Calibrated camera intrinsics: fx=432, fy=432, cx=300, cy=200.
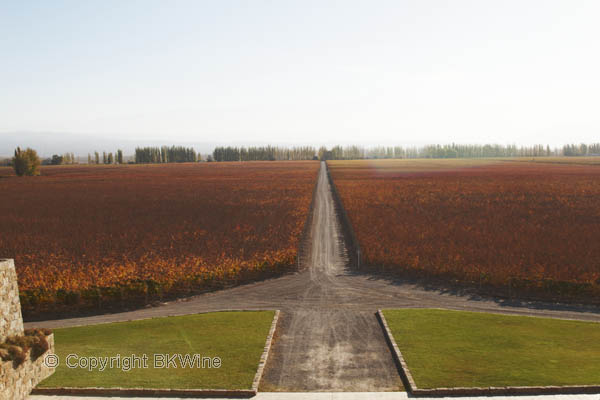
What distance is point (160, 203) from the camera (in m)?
73.9

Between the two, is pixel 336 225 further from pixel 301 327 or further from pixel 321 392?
pixel 321 392

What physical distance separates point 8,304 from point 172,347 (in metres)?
6.96

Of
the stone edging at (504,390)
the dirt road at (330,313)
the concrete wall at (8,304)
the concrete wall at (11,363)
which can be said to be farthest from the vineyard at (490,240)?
the concrete wall at (8,304)

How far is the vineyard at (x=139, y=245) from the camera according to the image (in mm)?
28306

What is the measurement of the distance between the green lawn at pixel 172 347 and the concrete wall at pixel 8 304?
7.98 ft

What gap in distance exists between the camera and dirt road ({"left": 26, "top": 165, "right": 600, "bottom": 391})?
17.5 meters

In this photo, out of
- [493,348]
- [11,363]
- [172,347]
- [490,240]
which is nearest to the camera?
[11,363]

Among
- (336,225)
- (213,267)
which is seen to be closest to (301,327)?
(213,267)

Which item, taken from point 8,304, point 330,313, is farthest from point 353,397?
point 8,304

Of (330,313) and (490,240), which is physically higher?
(490,240)

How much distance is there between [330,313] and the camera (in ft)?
A: 80.8

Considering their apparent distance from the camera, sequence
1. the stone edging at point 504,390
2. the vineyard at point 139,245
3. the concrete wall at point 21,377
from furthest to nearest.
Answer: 1. the vineyard at point 139,245
2. the stone edging at point 504,390
3. the concrete wall at point 21,377

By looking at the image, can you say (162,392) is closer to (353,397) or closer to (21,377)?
(21,377)

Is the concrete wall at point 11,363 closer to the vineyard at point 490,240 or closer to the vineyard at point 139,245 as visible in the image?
the vineyard at point 139,245
